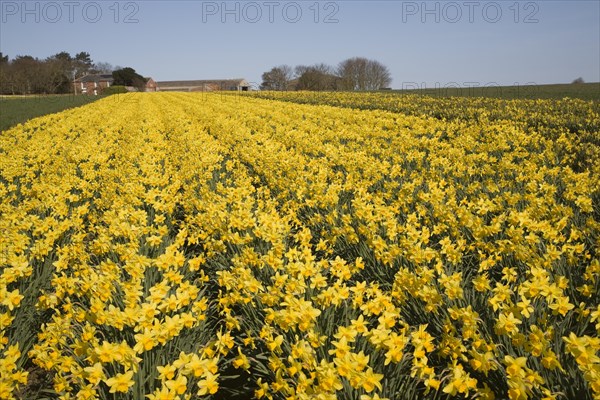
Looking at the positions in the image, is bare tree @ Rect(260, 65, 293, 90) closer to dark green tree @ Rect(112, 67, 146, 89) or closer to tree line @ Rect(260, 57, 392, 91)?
tree line @ Rect(260, 57, 392, 91)

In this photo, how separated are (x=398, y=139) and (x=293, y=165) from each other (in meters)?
3.93

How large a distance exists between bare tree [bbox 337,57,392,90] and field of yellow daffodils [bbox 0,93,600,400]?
239 ft

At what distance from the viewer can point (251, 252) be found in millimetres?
3520

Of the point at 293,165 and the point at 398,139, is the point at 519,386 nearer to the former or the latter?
the point at 293,165

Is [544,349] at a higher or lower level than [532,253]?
lower

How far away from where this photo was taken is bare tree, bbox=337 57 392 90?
77650 mm

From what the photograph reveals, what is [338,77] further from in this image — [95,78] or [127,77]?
[95,78]

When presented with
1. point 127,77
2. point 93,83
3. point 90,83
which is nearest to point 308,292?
point 127,77

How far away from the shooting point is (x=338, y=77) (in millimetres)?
74000

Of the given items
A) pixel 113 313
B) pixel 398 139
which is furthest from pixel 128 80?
pixel 113 313

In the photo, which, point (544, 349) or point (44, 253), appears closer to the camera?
point (544, 349)

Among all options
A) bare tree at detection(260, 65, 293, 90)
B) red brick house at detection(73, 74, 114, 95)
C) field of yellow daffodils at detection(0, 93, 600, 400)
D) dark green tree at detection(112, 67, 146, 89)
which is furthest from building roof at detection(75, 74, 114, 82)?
field of yellow daffodils at detection(0, 93, 600, 400)

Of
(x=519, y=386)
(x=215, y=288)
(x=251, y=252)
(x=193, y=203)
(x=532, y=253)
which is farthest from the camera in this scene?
(x=193, y=203)

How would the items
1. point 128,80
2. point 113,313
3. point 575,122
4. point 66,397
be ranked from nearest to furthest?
point 66,397
point 113,313
point 575,122
point 128,80
